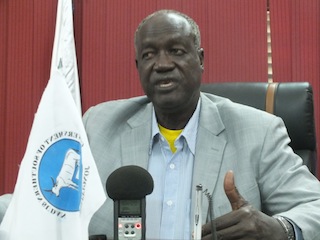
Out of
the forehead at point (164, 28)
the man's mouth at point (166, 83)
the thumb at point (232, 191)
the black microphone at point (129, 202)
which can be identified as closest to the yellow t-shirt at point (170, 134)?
the man's mouth at point (166, 83)

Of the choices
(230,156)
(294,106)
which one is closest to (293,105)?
(294,106)

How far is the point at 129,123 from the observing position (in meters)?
1.54

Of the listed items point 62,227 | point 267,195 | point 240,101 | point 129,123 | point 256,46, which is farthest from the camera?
point 256,46

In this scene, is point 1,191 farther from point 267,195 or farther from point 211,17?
point 267,195

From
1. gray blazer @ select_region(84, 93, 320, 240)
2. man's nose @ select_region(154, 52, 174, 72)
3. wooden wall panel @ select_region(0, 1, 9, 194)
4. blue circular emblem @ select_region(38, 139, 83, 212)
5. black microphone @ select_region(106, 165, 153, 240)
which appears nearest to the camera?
black microphone @ select_region(106, 165, 153, 240)

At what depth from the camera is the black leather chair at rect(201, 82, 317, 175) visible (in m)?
1.61

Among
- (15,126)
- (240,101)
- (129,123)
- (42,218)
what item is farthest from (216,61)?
(42,218)

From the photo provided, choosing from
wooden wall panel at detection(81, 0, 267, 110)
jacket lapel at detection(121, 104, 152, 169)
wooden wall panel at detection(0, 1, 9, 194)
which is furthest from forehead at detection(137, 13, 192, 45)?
wooden wall panel at detection(0, 1, 9, 194)

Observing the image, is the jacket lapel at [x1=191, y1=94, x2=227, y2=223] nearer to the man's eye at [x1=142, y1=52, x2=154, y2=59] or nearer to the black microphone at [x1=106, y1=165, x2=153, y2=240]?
the man's eye at [x1=142, y1=52, x2=154, y2=59]

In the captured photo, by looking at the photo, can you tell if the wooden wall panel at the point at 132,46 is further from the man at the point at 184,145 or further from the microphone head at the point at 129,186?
the microphone head at the point at 129,186

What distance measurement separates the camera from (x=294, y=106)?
1618mm

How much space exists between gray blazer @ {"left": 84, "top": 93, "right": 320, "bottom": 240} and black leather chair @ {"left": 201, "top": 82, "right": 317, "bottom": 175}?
6.6 inches

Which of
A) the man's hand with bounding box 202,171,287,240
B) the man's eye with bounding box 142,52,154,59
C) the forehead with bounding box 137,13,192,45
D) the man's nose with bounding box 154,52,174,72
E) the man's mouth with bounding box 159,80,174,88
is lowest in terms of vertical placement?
the man's hand with bounding box 202,171,287,240

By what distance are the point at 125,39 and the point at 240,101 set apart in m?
0.84
